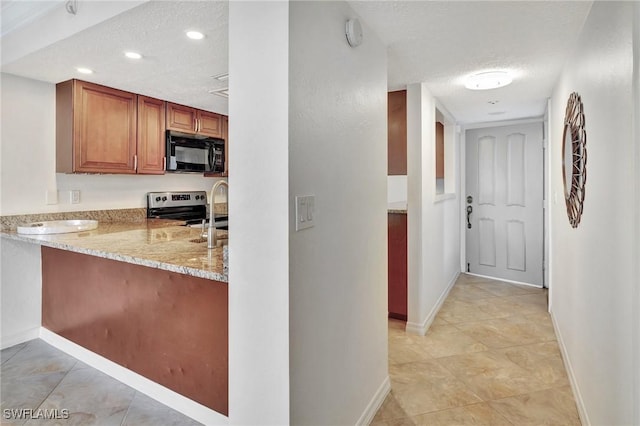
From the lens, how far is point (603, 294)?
148 cm

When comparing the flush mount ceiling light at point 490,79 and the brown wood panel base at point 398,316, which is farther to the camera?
the brown wood panel base at point 398,316

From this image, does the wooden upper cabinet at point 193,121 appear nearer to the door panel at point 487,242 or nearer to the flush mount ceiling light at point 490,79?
the flush mount ceiling light at point 490,79

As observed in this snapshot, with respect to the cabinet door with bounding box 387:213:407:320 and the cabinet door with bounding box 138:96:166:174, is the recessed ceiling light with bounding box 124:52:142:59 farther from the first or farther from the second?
the cabinet door with bounding box 387:213:407:320

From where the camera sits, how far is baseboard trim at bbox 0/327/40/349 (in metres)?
2.59

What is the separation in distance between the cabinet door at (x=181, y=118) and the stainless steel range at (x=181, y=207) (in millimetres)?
707

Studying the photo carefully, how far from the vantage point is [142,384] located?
206 centimetres

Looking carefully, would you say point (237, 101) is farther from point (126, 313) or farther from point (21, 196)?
point (21, 196)

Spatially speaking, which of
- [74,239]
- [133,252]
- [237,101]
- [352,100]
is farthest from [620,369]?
[74,239]

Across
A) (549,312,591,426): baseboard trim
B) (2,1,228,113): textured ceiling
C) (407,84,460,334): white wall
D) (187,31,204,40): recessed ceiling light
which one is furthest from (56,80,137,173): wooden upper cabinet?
(549,312,591,426): baseboard trim

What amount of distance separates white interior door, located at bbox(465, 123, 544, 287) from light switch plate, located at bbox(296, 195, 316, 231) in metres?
4.01

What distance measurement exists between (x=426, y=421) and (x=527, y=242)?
132 inches

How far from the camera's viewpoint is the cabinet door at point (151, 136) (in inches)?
125

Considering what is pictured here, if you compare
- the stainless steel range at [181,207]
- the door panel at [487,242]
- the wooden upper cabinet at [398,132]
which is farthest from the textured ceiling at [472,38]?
the stainless steel range at [181,207]

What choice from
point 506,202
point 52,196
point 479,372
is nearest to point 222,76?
point 52,196
